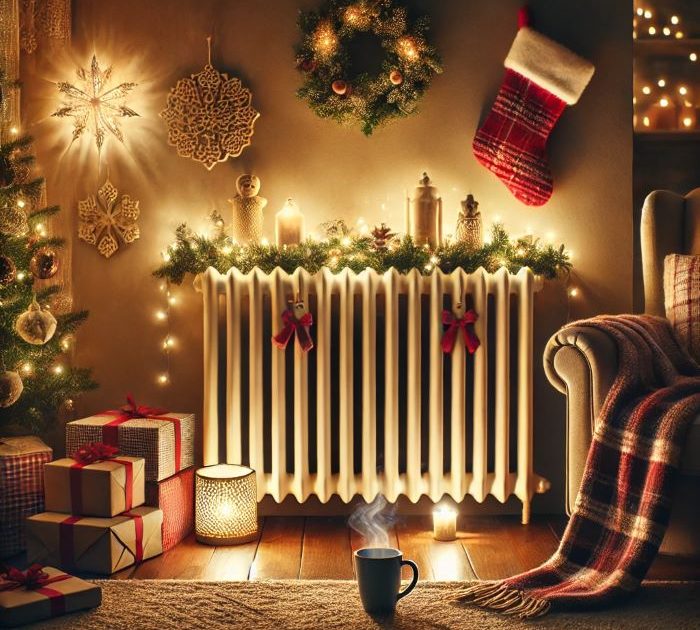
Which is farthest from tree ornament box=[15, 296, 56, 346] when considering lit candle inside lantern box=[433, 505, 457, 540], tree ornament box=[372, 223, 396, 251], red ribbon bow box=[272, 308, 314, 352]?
lit candle inside lantern box=[433, 505, 457, 540]

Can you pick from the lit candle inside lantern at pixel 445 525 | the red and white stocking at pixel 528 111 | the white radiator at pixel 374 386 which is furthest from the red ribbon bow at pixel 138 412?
the red and white stocking at pixel 528 111

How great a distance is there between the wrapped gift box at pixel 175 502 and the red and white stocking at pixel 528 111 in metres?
1.31

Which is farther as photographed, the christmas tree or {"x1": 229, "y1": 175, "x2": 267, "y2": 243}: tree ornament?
{"x1": 229, "y1": 175, "x2": 267, "y2": 243}: tree ornament

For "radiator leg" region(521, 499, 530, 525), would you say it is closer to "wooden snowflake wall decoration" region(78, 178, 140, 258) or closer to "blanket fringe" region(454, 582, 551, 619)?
"blanket fringe" region(454, 582, 551, 619)

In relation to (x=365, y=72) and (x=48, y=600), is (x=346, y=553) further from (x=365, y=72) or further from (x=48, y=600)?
(x=365, y=72)

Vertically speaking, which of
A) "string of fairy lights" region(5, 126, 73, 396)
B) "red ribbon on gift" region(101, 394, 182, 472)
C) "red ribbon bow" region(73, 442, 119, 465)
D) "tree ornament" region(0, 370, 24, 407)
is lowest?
"red ribbon bow" region(73, 442, 119, 465)

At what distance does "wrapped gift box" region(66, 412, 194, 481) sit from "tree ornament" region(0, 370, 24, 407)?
0.19 meters

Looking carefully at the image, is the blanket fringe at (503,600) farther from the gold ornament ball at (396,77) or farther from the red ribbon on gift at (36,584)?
the gold ornament ball at (396,77)

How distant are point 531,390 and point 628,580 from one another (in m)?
0.85

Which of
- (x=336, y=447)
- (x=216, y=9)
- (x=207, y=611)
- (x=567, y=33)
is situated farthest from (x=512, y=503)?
(x=216, y=9)

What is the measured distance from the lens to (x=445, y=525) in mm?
2570

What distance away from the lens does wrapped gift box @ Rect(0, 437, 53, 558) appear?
95.1 inches

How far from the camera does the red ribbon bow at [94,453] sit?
239 cm

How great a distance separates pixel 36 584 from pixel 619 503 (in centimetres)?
126
